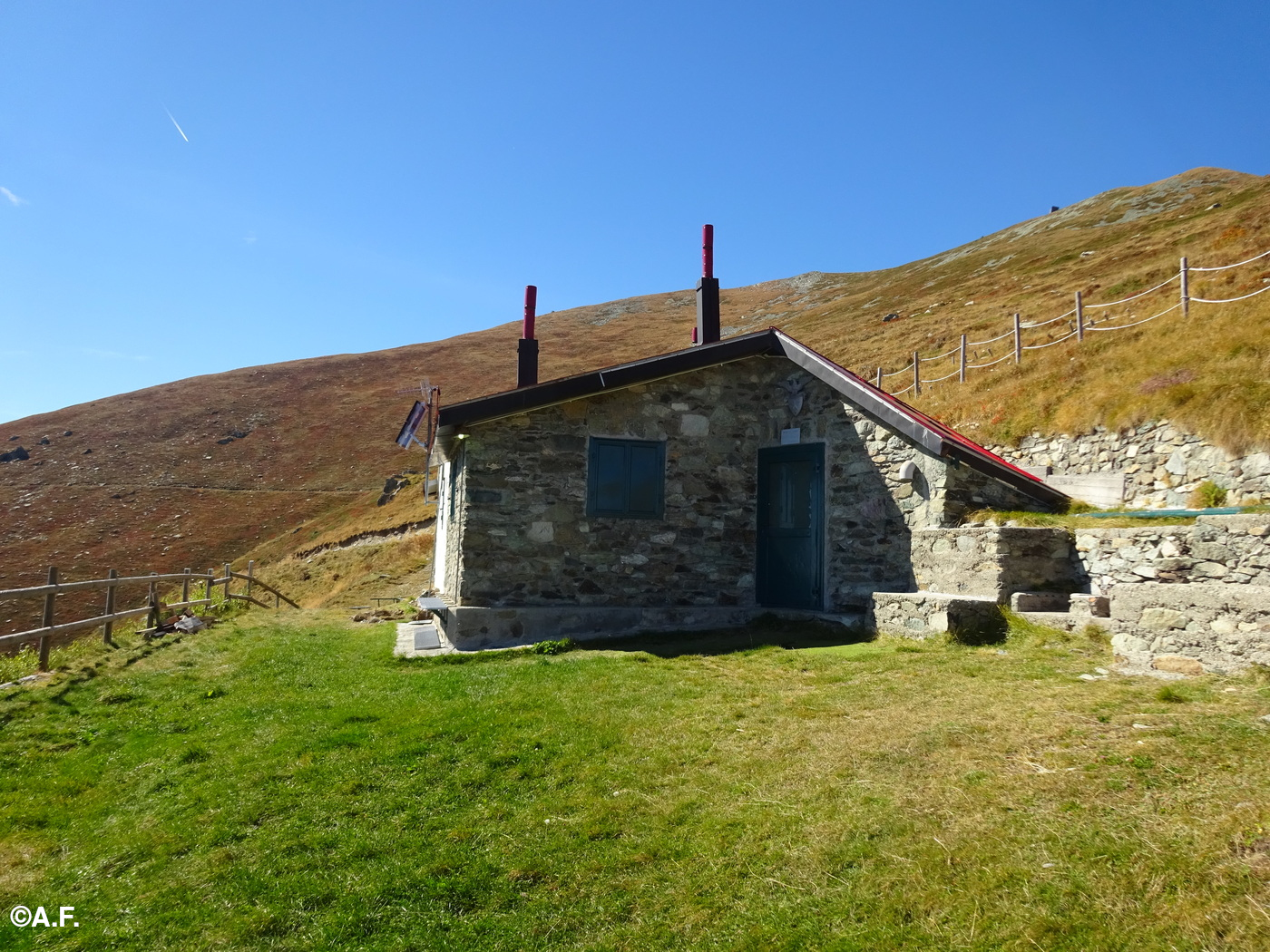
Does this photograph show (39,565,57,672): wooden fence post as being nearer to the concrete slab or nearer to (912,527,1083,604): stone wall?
the concrete slab

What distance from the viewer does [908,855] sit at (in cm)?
384

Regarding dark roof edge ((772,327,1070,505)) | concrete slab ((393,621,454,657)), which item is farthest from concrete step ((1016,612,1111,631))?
concrete slab ((393,621,454,657))

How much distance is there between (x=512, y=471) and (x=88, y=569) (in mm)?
37702

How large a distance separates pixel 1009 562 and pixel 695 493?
178 inches

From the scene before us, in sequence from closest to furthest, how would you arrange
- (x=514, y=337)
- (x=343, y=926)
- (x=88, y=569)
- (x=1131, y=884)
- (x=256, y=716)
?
(x=1131, y=884)
(x=343, y=926)
(x=256, y=716)
(x=88, y=569)
(x=514, y=337)

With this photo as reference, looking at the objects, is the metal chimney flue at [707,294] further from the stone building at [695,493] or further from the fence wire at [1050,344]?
the fence wire at [1050,344]

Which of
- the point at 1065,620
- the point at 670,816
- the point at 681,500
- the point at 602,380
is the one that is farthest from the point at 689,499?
the point at 670,816

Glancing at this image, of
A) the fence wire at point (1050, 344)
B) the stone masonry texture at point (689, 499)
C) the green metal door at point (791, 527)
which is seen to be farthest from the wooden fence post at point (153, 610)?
the fence wire at point (1050, 344)

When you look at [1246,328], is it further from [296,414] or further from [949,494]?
[296,414]

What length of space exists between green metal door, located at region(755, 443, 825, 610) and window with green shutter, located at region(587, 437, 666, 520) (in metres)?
1.76

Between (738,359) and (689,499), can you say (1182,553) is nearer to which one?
(689,499)

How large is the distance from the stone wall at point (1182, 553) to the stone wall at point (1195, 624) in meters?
0.29

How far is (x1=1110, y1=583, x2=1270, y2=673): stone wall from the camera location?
6418mm

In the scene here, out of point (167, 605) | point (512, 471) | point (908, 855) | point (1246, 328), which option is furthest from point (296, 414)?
point (908, 855)
